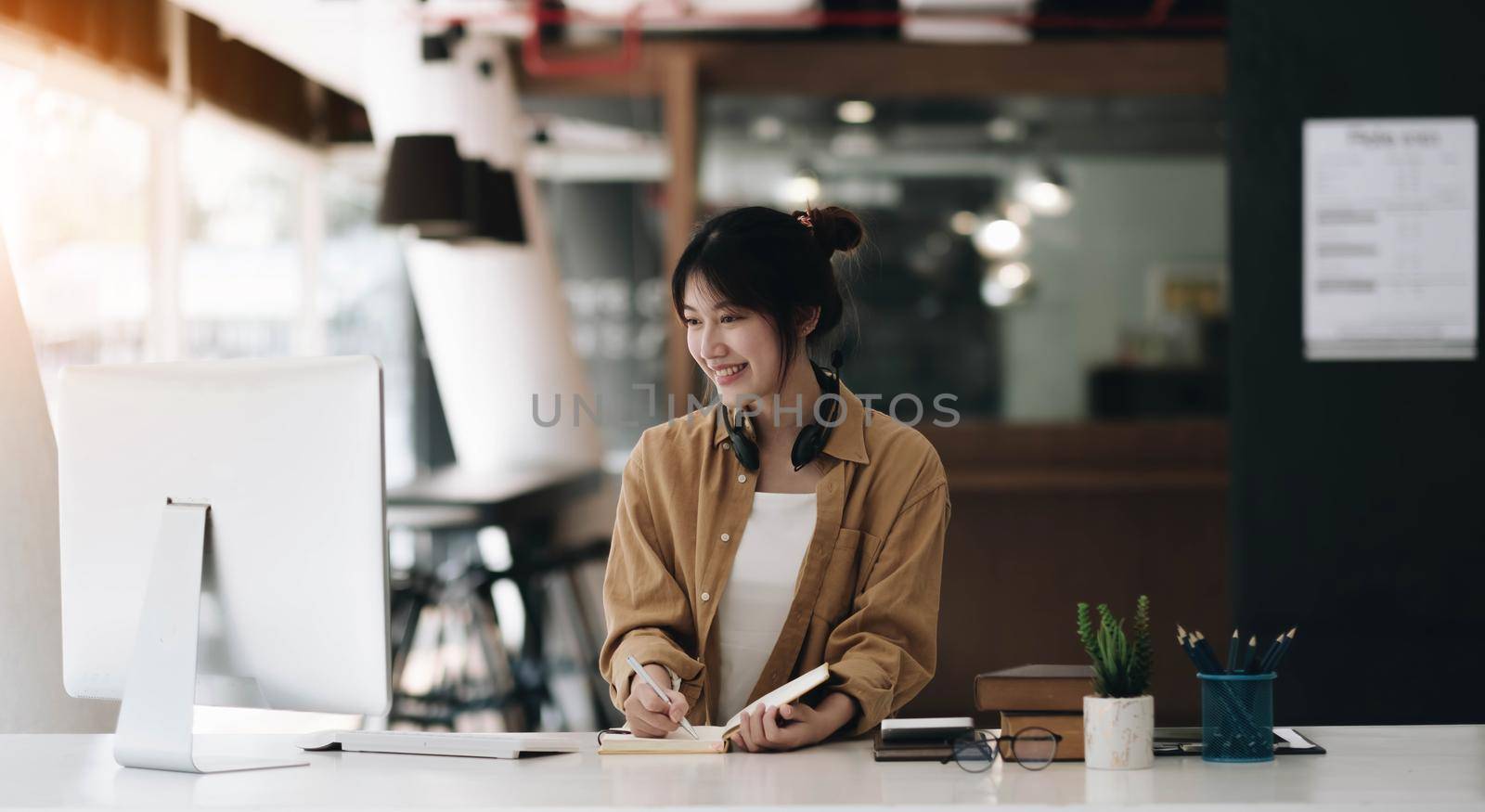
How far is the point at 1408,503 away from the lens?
316 cm

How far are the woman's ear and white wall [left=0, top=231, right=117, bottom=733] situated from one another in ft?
5.13

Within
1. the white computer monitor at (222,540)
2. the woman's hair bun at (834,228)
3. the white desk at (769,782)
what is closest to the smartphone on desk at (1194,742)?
the white desk at (769,782)

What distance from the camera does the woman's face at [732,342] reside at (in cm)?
211

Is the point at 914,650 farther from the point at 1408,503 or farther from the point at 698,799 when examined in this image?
the point at 1408,503

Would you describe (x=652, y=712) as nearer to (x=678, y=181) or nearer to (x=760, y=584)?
(x=760, y=584)

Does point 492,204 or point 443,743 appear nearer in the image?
point 443,743

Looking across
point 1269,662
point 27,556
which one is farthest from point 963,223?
point 1269,662

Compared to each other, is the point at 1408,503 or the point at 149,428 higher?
the point at 149,428

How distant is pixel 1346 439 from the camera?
3.17 m

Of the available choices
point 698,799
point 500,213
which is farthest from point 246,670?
point 500,213

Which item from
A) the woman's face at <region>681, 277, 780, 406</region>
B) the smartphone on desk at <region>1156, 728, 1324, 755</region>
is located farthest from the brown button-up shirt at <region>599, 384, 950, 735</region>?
the smartphone on desk at <region>1156, 728, 1324, 755</region>

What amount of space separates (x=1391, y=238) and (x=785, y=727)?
83.5 inches

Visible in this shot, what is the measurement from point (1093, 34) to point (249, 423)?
182 inches

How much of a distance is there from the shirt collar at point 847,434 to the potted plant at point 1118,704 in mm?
547
